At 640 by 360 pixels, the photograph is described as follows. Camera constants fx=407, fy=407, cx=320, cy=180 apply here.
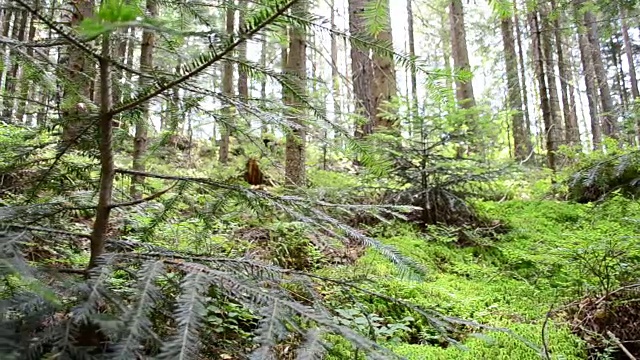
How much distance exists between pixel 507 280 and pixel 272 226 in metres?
2.03

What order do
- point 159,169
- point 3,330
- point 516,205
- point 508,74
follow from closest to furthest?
point 3,330, point 516,205, point 159,169, point 508,74

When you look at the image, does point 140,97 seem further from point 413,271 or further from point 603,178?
point 603,178

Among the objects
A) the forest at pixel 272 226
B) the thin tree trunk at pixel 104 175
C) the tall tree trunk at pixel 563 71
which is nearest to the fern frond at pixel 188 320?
the forest at pixel 272 226

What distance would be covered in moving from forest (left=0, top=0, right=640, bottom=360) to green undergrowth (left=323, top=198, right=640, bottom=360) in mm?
19

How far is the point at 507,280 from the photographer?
3.40m

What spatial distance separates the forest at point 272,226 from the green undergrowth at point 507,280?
0.02m

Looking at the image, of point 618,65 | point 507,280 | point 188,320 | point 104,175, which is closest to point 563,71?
point 507,280

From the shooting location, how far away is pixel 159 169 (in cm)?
670

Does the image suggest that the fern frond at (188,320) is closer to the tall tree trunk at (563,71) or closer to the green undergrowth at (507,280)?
the green undergrowth at (507,280)

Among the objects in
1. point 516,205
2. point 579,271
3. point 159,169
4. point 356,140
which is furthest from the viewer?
point 159,169

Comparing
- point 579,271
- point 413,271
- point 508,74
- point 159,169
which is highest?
point 508,74

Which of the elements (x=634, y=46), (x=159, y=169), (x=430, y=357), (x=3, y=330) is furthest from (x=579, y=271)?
(x=634, y=46)

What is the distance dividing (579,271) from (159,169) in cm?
593

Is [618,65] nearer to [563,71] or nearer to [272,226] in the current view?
[563,71]
